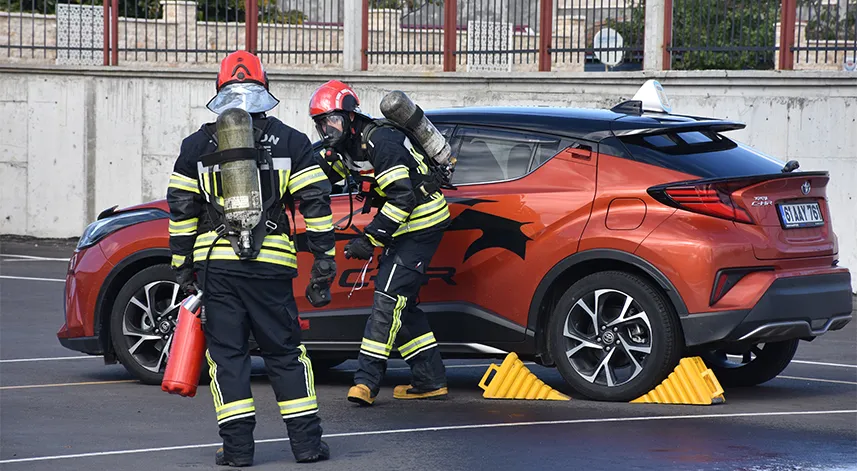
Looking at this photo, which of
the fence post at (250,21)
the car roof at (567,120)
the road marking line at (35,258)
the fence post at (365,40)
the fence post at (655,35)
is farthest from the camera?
the fence post at (250,21)

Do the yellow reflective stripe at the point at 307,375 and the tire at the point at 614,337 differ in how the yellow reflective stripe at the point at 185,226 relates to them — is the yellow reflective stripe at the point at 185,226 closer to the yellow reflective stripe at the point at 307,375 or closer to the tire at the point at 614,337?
the yellow reflective stripe at the point at 307,375

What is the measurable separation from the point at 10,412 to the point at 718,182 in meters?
4.02

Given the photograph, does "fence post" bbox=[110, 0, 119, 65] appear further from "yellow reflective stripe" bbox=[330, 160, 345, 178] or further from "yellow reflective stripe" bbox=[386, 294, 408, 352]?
"yellow reflective stripe" bbox=[386, 294, 408, 352]

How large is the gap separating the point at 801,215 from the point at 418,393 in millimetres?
2406

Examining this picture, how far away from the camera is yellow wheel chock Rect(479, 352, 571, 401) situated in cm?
806

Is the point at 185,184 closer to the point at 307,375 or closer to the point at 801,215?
the point at 307,375

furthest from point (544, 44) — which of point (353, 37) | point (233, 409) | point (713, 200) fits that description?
point (233, 409)

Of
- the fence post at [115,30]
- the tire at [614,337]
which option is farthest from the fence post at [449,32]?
the tire at [614,337]

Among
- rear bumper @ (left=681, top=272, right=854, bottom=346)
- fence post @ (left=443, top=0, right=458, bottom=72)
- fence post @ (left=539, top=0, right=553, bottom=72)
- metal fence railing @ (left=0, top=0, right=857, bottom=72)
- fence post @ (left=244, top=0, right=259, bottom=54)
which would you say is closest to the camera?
rear bumper @ (left=681, top=272, right=854, bottom=346)

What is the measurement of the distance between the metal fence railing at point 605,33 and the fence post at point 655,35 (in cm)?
8

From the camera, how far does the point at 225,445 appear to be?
620cm

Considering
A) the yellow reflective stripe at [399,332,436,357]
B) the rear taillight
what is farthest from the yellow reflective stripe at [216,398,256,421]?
the rear taillight

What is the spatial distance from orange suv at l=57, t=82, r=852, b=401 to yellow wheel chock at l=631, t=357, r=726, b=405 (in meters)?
0.06

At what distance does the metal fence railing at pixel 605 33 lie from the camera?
1581 centimetres
